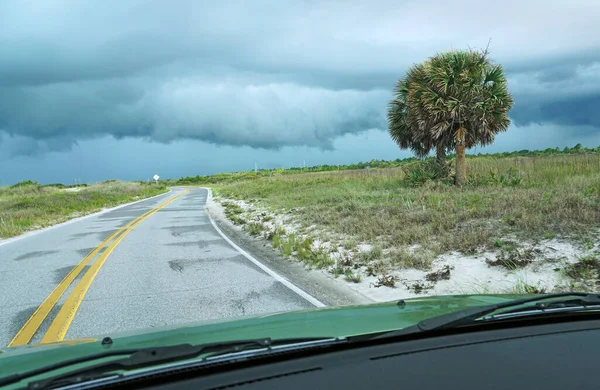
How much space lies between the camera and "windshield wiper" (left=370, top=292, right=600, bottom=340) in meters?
2.56

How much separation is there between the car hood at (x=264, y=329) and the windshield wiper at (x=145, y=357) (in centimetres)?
19

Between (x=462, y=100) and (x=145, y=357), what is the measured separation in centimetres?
1987

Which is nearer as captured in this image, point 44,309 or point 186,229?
point 44,309

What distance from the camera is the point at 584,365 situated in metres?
2.10

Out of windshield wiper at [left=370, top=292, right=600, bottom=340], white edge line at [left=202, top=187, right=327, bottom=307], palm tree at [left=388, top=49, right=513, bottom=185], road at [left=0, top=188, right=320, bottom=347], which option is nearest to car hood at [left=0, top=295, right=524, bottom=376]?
windshield wiper at [left=370, top=292, right=600, bottom=340]

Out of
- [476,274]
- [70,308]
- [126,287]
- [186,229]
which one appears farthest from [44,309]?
[186,229]

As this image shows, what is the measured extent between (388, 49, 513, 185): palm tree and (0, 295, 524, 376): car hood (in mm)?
17613

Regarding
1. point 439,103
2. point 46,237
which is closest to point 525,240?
point 439,103

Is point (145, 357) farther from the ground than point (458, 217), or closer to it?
farther from the ground

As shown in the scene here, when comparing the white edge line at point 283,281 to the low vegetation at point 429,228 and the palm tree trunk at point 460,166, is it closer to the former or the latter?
the low vegetation at point 429,228

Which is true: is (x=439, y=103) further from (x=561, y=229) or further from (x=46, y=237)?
(x=46, y=237)

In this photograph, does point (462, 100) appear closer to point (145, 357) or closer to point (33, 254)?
point (33, 254)

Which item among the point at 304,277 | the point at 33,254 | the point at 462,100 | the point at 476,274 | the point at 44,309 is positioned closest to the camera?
the point at 44,309

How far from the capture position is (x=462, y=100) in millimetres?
20000
